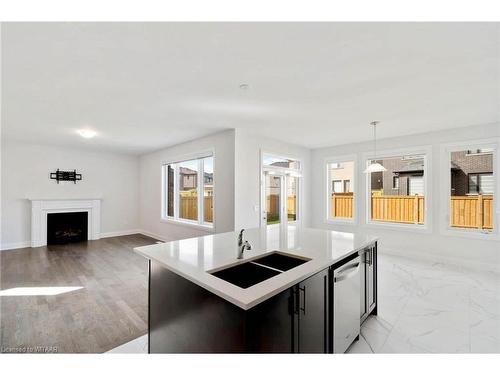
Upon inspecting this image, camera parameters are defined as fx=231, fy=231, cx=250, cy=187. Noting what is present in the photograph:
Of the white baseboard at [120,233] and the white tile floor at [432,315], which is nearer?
the white tile floor at [432,315]

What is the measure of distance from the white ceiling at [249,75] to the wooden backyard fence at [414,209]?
4.66 ft

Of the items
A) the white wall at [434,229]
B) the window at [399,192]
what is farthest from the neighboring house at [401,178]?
the white wall at [434,229]

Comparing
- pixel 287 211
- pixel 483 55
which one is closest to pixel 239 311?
pixel 483 55

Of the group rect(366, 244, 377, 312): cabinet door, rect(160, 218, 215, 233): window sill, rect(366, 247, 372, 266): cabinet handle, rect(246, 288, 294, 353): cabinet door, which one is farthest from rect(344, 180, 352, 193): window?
rect(246, 288, 294, 353): cabinet door

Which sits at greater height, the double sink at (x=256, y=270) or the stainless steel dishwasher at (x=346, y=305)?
the double sink at (x=256, y=270)

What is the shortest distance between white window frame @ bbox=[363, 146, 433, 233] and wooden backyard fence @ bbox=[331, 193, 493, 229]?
11cm

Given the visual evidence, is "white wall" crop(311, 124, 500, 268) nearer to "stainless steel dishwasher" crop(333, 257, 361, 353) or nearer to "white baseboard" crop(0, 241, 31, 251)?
"stainless steel dishwasher" crop(333, 257, 361, 353)

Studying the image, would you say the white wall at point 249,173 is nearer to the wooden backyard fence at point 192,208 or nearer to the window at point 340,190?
the wooden backyard fence at point 192,208

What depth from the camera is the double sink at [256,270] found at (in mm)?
1604

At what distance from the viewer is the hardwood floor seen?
6.84 ft

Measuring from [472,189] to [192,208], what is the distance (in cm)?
566

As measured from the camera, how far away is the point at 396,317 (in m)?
2.46
